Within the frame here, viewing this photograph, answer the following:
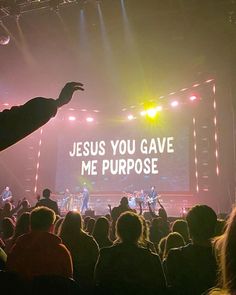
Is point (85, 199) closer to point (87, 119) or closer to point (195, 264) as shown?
point (87, 119)

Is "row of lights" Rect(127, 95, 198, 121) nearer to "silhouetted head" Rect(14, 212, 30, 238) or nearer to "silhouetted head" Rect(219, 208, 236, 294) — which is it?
"silhouetted head" Rect(14, 212, 30, 238)

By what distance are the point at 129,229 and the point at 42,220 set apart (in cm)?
81

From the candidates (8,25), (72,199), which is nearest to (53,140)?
(72,199)

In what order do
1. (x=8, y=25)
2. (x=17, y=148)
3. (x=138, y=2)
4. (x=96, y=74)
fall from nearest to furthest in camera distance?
(x=138, y=2) < (x=8, y=25) < (x=96, y=74) < (x=17, y=148)

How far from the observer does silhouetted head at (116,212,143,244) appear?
304 centimetres

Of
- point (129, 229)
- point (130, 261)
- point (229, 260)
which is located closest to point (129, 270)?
point (130, 261)

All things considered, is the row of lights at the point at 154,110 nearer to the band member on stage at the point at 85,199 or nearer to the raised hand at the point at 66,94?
the band member on stage at the point at 85,199

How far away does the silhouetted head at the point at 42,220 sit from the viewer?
126 inches

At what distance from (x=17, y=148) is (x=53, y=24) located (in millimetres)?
7414

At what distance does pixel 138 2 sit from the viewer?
12188 millimetres

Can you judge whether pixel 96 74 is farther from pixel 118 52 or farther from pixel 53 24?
pixel 53 24

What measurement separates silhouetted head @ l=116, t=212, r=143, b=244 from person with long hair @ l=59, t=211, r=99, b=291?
744 millimetres

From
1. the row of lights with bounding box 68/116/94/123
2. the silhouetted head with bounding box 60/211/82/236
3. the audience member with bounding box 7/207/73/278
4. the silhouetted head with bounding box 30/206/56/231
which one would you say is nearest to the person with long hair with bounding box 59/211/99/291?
the silhouetted head with bounding box 60/211/82/236

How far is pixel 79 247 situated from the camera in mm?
3725
